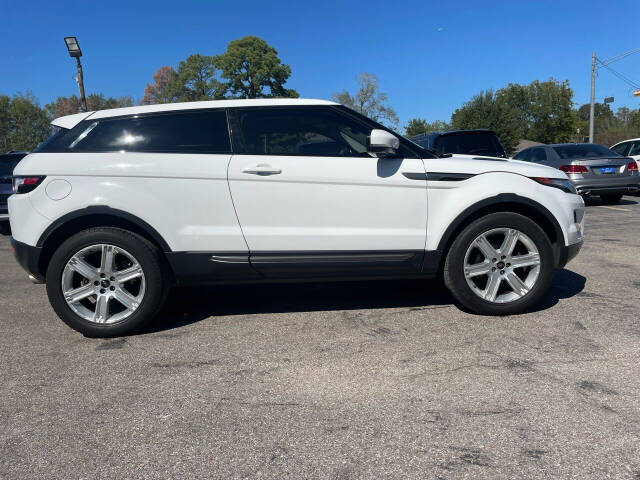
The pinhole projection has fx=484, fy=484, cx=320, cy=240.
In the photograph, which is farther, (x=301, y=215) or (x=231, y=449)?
(x=301, y=215)

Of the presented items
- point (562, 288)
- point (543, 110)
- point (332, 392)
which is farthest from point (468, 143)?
point (543, 110)

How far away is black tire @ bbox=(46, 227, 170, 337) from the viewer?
11.9 feet

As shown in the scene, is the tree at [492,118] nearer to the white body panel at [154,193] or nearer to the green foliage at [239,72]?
the green foliage at [239,72]

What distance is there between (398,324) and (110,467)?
2.32 m

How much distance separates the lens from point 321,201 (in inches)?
146

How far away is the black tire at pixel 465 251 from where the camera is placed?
12.6 ft

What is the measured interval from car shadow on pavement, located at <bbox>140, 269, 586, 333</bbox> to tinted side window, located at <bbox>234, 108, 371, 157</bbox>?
141cm

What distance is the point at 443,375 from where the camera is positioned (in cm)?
291

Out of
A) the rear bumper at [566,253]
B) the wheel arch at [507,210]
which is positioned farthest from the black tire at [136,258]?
the rear bumper at [566,253]

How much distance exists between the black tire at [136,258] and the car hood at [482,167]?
2.26m

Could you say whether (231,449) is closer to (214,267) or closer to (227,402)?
(227,402)

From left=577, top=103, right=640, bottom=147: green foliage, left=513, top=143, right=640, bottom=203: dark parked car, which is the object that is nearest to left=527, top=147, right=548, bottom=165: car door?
left=513, top=143, right=640, bottom=203: dark parked car

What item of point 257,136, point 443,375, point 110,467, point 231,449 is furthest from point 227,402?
point 257,136

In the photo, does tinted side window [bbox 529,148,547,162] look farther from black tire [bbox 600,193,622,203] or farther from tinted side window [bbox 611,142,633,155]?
tinted side window [bbox 611,142,633,155]
